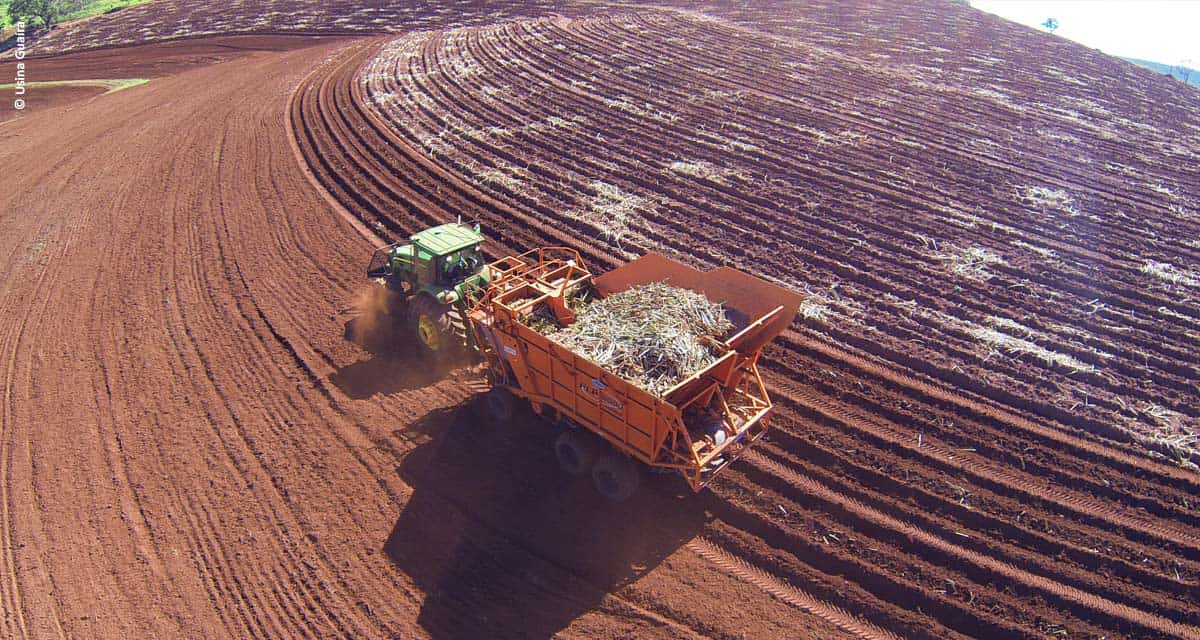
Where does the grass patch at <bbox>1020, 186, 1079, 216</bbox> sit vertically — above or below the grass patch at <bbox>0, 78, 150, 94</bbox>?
below

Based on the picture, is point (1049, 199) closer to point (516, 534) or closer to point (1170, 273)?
point (1170, 273)

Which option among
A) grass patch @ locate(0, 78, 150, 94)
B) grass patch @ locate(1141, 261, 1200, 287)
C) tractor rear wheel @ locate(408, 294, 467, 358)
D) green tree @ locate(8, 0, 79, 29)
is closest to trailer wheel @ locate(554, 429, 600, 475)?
tractor rear wheel @ locate(408, 294, 467, 358)

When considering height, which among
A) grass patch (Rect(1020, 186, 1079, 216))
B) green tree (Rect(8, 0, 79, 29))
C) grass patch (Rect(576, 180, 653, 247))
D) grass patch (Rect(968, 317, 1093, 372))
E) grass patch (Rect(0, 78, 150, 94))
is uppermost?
green tree (Rect(8, 0, 79, 29))

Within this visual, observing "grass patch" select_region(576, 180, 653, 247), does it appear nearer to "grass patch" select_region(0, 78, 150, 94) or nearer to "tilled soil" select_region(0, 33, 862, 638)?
"tilled soil" select_region(0, 33, 862, 638)

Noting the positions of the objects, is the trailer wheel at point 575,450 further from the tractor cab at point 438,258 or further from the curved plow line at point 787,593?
the tractor cab at point 438,258

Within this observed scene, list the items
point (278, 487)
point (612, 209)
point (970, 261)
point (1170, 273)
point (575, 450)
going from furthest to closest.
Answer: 1. point (612, 209)
2. point (970, 261)
3. point (1170, 273)
4. point (278, 487)
5. point (575, 450)

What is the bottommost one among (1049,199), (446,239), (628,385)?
(1049,199)

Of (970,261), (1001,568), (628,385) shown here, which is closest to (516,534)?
(628,385)
